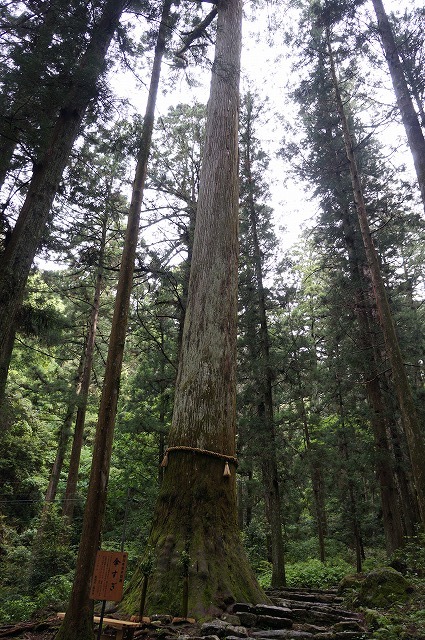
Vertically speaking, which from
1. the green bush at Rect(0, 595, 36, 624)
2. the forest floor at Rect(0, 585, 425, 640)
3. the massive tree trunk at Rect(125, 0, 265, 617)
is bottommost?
the green bush at Rect(0, 595, 36, 624)

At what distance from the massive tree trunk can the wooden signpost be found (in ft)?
2.79

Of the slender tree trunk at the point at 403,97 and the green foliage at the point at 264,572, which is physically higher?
the slender tree trunk at the point at 403,97

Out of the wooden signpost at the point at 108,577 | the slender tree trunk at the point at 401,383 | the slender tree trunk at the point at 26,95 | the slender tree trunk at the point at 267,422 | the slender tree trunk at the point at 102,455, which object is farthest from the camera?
the slender tree trunk at the point at 267,422

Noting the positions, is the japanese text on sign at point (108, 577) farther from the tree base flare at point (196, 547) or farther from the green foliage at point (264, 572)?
the green foliage at point (264, 572)

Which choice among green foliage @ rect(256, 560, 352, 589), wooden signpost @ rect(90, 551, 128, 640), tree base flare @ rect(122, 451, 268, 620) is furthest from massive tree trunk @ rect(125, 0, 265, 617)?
green foliage @ rect(256, 560, 352, 589)

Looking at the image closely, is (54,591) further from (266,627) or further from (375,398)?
(375,398)

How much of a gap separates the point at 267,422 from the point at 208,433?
23.9 ft

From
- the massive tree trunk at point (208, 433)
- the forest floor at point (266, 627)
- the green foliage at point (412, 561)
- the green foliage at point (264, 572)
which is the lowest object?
the green foliage at point (264, 572)

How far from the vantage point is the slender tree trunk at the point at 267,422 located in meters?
10.8

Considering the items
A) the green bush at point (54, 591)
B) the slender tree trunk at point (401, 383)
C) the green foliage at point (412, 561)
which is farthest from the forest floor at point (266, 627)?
the green bush at point (54, 591)

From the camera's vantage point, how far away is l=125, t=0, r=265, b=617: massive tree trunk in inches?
157

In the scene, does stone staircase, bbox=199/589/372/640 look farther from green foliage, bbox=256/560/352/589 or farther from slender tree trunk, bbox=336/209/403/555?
green foliage, bbox=256/560/352/589

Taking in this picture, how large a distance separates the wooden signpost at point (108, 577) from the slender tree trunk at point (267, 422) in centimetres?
863

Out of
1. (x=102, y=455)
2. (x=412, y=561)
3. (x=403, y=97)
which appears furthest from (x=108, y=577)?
(x=403, y=97)
